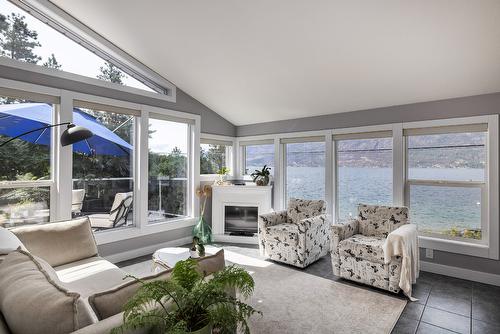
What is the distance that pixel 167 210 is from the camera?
→ 14.8 ft

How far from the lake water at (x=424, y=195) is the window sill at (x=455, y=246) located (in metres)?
0.17

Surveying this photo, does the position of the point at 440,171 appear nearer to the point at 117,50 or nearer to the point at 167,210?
the point at 167,210

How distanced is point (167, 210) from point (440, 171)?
405 centimetres

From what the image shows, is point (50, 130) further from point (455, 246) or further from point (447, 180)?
point (455, 246)

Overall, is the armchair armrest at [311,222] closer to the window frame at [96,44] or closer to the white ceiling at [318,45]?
the white ceiling at [318,45]

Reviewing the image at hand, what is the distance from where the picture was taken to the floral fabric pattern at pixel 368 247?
9.49 feet

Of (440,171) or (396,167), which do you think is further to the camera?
(396,167)

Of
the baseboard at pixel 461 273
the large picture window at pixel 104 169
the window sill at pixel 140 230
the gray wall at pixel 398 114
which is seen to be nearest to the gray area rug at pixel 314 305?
the window sill at pixel 140 230

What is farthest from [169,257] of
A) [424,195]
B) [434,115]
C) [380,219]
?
[434,115]

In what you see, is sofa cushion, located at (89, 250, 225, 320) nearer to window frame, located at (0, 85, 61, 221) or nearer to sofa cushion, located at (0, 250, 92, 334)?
sofa cushion, located at (0, 250, 92, 334)

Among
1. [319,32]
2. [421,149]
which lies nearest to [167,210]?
[319,32]

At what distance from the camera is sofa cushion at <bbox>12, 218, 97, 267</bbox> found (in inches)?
93.6

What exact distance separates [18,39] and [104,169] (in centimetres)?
174

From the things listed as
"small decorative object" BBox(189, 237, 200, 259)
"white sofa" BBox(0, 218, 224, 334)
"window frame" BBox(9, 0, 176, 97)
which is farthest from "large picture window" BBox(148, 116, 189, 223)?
"white sofa" BBox(0, 218, 224, 334)
